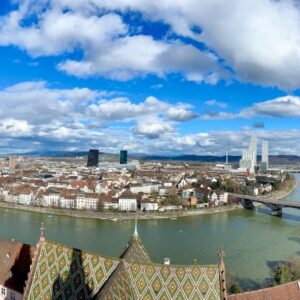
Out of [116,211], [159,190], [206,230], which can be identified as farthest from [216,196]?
[206,230]

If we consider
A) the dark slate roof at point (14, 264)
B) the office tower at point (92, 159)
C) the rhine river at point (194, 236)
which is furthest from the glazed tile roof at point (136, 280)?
the office tower at point (92, 159)

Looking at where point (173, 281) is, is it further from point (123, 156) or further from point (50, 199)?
point (123, 156)

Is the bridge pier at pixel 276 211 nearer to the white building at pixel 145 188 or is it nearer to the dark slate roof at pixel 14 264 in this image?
the white building at pixel 145 188

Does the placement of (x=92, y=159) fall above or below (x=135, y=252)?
above

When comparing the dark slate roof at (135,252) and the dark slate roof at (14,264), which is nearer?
the dark slate roof at (135,252)

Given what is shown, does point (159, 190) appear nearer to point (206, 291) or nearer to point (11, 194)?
point (11, 194)

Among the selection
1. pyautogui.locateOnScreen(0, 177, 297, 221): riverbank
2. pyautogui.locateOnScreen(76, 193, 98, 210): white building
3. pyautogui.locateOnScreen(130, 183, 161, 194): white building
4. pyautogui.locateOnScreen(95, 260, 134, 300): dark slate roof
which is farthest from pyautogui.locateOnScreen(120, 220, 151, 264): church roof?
pyautogui.locateOnScreen(130, 183, 161, 194): white building

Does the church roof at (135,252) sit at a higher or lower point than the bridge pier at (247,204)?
higher

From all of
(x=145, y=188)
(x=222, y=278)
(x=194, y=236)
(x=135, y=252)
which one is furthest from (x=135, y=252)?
(x=145, y=188)
